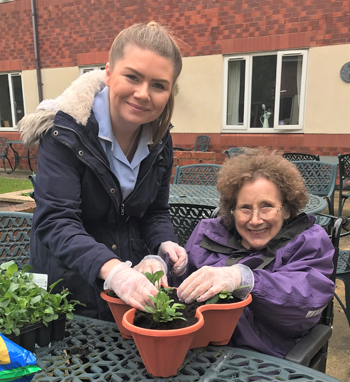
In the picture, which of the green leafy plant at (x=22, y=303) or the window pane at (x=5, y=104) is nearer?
the green leafy plant at (x=22, y=303)

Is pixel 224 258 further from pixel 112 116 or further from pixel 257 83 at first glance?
pixel 257 83

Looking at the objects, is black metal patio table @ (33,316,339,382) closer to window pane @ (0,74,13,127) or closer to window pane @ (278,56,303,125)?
window pane @ (278,56,303,125)

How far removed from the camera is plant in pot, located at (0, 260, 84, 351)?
3.15 ft

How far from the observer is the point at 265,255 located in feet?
4.97

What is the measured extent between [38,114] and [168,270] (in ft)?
2.59

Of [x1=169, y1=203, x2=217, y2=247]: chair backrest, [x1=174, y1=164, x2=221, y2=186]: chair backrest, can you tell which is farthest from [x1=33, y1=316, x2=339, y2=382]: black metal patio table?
[x1=174, y1=164, x2=221, y2=186]: chair backrest

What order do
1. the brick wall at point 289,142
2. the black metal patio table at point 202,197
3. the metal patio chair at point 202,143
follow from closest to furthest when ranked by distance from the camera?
the black metal patio table at point 202,197 → the brick wall at point 289,142 → the metal patio chair at point 202,143

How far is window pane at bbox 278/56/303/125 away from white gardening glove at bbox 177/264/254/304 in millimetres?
7079

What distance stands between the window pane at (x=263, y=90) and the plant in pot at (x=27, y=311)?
7.40 meters

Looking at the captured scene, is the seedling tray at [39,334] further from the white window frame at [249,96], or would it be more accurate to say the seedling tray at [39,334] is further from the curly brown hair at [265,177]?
the white window frame at [249,96]

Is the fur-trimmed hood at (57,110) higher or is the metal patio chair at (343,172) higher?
the fur-trimmed hood at (57,110)

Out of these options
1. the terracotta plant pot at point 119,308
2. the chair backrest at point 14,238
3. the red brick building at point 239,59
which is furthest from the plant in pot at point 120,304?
the red brick building at point 239,59

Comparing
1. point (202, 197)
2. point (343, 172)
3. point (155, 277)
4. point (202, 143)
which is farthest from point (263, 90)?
point (155, 277)

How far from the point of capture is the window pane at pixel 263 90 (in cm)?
770
